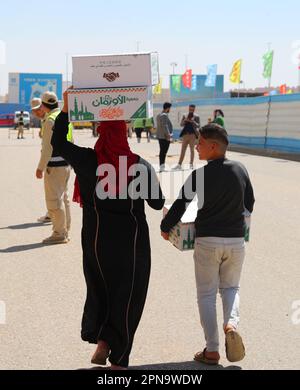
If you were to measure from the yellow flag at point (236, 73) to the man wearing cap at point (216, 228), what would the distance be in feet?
140

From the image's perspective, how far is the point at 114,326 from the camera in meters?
3.94

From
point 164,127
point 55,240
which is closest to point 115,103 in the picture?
point 55,240

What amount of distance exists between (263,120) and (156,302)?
21282mm

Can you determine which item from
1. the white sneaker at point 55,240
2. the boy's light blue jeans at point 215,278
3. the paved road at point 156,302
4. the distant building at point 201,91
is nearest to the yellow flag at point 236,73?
the distant building at point 201,91

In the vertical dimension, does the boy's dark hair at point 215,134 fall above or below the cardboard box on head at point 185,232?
above

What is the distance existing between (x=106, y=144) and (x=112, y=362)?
4.51ft

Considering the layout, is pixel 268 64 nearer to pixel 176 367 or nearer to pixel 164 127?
pixel 164 127

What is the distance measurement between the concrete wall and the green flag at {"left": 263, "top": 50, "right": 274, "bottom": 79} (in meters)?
11.5

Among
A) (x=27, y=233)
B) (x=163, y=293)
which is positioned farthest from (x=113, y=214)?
(x=27, y=233)

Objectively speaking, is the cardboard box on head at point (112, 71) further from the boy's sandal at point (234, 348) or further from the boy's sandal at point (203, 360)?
the boy's sandal at point (203, 360)

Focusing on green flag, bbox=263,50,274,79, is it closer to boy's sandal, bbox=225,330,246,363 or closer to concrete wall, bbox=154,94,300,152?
concrete wall, bbox=154,94,300,152

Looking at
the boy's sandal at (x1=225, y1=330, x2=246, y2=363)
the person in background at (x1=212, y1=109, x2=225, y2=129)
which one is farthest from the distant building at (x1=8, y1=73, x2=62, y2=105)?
the boy's sandal at (x1=225, y1=330, x2=246, y2=363)

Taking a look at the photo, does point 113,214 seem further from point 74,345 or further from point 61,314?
point 61,314

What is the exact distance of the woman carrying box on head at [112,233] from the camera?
12.5ft
